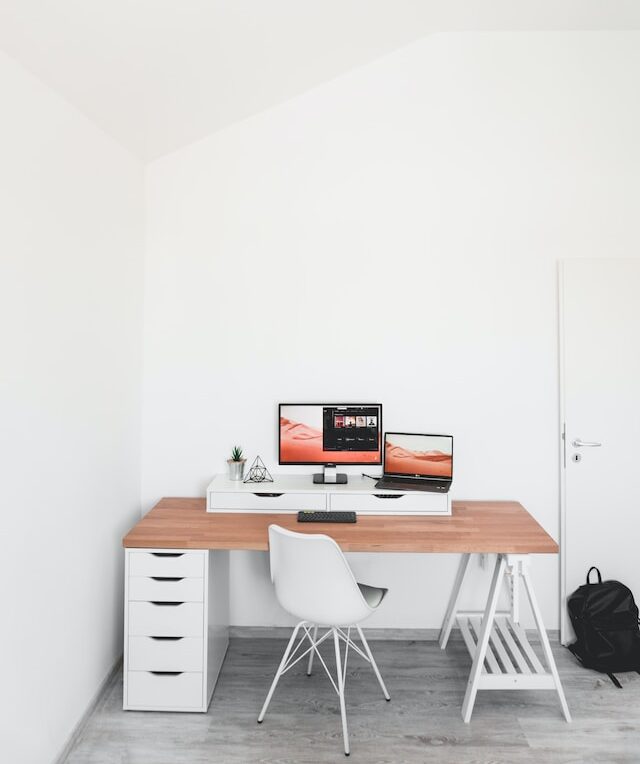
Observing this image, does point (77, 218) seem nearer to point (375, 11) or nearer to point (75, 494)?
point (75, 494)

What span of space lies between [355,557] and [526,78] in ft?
8.53

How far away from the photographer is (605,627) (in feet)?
8.99

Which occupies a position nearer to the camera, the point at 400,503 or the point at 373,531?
the point at 373,531

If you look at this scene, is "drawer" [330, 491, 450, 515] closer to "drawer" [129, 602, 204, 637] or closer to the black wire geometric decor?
the black wire geometric decor

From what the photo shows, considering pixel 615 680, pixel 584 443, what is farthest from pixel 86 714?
pixel 584 443

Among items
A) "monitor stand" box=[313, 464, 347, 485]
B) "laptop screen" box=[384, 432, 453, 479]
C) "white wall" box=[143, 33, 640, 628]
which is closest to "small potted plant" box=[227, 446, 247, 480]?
"white wall" box=[143, 33, 640, 628]

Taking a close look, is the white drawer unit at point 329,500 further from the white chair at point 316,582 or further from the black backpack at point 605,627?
the black backpack at point 605,627

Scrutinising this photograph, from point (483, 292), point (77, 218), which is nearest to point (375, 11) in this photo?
point (483, 292)

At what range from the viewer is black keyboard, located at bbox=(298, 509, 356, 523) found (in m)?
2.57

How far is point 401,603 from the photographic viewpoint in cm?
306

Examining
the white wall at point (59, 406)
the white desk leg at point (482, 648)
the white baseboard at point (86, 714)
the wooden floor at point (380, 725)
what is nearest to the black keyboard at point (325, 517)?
the white desk leg at point (482, 648)

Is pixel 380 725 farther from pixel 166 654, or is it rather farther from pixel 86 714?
pixel 86 714

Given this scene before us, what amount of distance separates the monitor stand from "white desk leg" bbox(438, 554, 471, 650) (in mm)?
719

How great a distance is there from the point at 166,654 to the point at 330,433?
123cm
